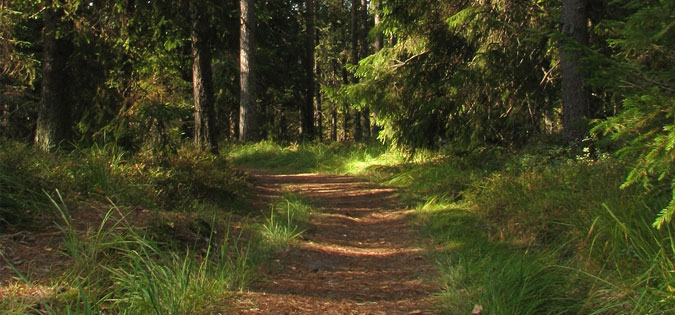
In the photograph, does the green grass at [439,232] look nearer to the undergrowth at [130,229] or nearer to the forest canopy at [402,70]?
the undergrowth at [130,229]

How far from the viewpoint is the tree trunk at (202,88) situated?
9.05 m

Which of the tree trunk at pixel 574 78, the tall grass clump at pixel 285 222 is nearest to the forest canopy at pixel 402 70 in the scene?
the tree trunk at pixel 574 78

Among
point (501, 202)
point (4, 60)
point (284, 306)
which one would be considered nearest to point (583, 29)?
point (501, 202)

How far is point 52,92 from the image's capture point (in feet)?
25.7

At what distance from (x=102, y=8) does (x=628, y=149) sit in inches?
289

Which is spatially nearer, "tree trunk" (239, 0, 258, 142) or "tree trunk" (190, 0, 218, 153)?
"tree trunk" (190, 0, 218, 153)

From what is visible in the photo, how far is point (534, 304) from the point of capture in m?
3.45

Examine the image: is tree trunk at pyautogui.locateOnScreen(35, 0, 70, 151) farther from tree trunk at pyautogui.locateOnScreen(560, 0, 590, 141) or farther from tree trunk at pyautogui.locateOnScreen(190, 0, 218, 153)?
tree trunk at pyautogui.locateOnScreen(560, 0, 590, 141)

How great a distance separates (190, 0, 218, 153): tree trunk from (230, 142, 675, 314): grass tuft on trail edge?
4078 mm

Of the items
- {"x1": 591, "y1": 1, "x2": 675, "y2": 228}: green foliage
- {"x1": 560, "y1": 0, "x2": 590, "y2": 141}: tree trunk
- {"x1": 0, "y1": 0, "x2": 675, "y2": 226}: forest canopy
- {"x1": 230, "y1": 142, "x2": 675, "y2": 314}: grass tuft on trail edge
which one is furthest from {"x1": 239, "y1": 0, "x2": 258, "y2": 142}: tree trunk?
{"x1": 591, "y1": 1, "x2": 675, "y2": 228}: green foliage

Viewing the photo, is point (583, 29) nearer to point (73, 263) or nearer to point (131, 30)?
point (131, 30)

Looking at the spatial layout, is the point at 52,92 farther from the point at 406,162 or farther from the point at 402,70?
the point at 406,162

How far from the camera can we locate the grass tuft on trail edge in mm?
3479

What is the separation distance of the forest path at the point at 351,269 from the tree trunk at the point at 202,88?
1988 millimetres
